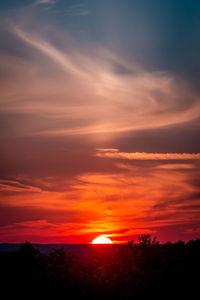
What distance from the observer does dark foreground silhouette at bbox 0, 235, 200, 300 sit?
2340 inches

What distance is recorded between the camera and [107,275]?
63.2m

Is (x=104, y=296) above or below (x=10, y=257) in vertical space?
below

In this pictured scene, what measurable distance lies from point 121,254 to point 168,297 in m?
16.8

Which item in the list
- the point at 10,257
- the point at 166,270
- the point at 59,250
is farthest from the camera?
the point at 10,257

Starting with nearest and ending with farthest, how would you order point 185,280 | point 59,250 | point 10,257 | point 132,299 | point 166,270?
point 132,299 → point 185,280 → point 166,270 → point 59,250 → point 10,257

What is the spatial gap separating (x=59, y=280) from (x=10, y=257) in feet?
78.1

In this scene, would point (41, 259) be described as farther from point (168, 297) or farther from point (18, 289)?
point (168, 297)

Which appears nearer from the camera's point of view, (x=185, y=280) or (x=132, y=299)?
(x=132, y=299)

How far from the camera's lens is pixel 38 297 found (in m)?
60.2

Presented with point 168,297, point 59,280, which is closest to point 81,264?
point 59,280

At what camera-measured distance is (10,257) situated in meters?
84.1

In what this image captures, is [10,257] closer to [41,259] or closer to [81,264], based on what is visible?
[41,259]

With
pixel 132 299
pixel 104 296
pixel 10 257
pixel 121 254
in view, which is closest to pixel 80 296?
pixel 104 296

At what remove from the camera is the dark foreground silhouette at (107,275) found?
195 feet
